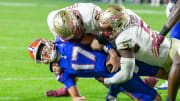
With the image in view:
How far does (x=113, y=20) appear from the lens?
3900 mm

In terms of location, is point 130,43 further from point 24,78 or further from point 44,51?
point 24,78

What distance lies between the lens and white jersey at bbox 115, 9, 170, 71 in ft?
12.9

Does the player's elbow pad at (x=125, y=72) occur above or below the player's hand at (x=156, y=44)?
below

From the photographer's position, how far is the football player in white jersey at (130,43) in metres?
3.92

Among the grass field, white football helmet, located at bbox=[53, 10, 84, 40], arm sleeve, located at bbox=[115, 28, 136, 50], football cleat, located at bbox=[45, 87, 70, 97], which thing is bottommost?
the grass field

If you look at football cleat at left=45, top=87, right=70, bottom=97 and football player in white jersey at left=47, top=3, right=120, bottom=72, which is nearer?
football player in white jersey at left=47, top=3, right=120, bottom=72

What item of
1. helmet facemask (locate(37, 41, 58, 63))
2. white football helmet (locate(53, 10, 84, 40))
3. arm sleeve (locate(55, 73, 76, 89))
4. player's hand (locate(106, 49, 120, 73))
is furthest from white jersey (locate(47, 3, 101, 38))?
arm sleeve (locate(55, 73, 76, 89))

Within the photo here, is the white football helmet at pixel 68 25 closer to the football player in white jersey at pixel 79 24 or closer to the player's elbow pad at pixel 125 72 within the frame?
the football player in white jersey at pixel 79 24

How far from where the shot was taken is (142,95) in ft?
13.8

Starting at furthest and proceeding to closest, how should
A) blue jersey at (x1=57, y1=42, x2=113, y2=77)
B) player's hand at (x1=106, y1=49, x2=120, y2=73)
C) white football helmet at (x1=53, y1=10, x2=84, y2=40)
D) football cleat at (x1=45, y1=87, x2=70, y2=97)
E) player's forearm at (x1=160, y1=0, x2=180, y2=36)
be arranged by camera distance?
player's forearm at (x1=160, y1=0, x2=180, y2=36), football cleat at (x1=45, y1=87, x2=70, y2=97), blue jersey at (x1=57, y1=42, x2=113, y2=77), player's hand at (x1=106, y1=49, x2=120, y2=73), white football helmet at (x1=53, y1=10, x2=84, y2=40)

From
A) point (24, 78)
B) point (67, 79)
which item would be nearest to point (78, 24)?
point (67, 79)

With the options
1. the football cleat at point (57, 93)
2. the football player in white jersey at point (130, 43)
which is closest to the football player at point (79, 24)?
the football player in white jersey at point (130, 43)

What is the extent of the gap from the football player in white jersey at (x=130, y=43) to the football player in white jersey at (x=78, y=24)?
0.43 feet

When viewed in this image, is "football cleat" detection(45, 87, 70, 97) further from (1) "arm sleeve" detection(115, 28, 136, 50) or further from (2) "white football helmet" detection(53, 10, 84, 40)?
(1) "arm sleeve" detection(115, 28, 136, 50)
